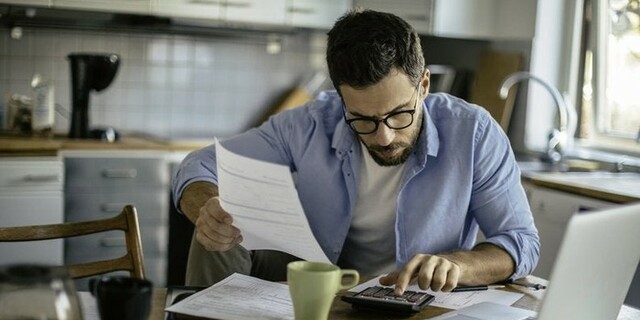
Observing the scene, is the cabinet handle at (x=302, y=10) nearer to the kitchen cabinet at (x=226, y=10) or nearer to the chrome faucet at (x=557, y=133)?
the kitchen cabinet at (x=226, y=10)

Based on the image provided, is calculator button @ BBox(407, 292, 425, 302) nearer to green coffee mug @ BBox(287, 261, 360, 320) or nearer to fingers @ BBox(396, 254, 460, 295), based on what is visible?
fingers @ BBox(396, 254, 460, 295)

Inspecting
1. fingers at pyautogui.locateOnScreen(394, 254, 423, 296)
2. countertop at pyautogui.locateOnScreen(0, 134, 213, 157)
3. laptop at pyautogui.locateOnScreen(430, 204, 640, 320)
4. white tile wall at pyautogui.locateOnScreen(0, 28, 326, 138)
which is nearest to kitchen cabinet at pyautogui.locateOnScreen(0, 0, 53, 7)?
white tile wall at pyautogui.locateOnScreen(0, 28, 326, 138)

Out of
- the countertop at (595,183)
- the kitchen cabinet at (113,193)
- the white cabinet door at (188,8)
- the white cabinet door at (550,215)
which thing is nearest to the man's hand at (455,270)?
the countertop at (595,183)

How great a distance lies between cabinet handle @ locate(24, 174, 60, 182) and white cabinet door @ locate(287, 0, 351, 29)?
1.37m

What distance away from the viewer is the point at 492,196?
6.31 feet

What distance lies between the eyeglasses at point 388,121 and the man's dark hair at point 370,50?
0.07m

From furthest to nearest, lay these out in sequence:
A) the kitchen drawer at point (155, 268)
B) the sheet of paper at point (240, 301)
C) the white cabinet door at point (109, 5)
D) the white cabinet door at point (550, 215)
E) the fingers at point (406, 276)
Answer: the kitchen drawer at point (155, 268), the white cabinet door at point (109, 5), the white cabinet door at point (550, 215), the fingers at point (406, 276), the sheet of paper at point (240, 301)

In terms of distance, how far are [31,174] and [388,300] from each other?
93.4 inches

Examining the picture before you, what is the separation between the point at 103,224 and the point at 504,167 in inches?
35.9

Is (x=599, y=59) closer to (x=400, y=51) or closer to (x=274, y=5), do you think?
(x=274, y=5)

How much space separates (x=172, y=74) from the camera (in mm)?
4293

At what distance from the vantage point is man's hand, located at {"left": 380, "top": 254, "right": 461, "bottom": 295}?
4.94 feet

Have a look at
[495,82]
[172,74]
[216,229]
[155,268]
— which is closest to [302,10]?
[172,74]

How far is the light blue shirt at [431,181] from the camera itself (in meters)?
1.92
